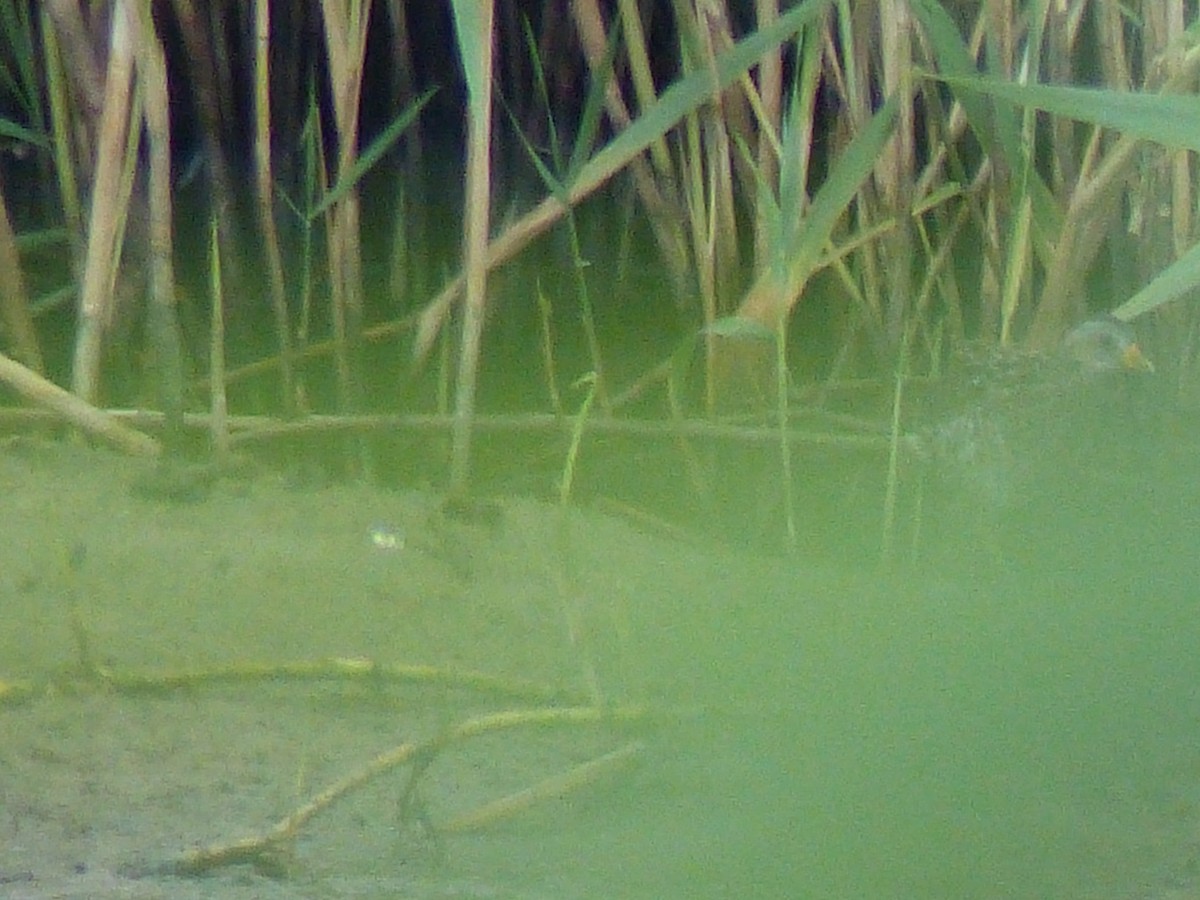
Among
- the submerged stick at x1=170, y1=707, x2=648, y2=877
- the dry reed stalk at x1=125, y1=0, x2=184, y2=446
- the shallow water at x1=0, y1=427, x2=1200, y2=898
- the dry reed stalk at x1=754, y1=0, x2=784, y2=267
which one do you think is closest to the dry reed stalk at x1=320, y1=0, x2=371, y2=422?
the dry reed stalk at x1=125, y1=0, x2=184, y2=446

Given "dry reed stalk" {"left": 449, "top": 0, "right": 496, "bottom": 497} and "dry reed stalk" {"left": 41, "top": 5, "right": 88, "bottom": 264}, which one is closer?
"dry reed stalk" {"left": 449, "top": 0, "right": 496, "bottom": 497}

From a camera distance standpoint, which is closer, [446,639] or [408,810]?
[408,810]

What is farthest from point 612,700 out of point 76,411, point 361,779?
point 76,411

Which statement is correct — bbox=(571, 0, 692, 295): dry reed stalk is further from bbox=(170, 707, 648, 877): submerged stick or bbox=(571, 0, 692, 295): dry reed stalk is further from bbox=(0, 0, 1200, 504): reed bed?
bbox=(170, 707, 648, 877): submerged stick

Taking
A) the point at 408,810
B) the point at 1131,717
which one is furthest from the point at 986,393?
the point at 408,810

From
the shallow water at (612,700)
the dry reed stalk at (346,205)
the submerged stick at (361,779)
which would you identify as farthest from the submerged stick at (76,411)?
the submerged stick at (361,779)

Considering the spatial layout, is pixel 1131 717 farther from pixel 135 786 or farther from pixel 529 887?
pixel 135 786

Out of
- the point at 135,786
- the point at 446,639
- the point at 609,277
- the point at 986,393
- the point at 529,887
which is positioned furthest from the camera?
the point at 609,277

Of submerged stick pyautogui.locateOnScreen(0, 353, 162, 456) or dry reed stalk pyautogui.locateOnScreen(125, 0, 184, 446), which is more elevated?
Result: dry reed stalk pyautogui.locateOnScreen(125, 0, 184, 446)
